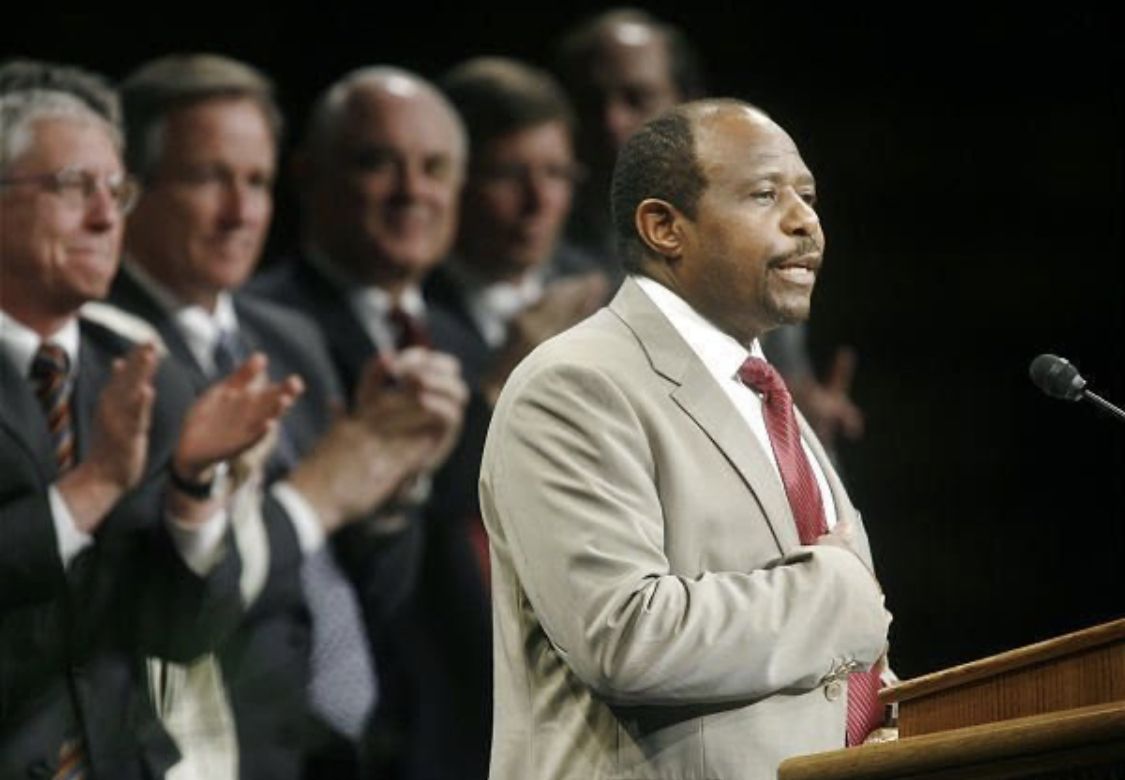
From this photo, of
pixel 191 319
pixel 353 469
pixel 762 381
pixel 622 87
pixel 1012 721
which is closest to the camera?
pixel 1012 721

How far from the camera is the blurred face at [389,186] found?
14.8ft

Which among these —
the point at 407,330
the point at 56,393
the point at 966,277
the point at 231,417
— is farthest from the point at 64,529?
the point at 966,277

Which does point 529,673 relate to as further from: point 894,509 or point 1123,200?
point 1123,200

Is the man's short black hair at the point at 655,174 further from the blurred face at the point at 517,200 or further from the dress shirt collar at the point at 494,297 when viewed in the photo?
the blurred face at the point at 517,200

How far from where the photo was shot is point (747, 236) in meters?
2.43

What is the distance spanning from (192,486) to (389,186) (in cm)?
93

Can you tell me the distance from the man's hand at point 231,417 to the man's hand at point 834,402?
52.4 inches

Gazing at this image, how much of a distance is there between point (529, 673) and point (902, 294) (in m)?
3.00

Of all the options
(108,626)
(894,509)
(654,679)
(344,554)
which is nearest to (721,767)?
(654,679)

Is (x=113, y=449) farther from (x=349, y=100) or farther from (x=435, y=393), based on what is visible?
(x=349, y=100)

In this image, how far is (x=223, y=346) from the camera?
420 centimetres

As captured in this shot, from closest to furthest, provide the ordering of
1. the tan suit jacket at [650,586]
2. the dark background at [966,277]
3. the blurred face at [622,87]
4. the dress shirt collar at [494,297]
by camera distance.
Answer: the tan suit jacket at [650,586], the dress shirt collar at [494,297], the blurred face at [622,87], the dark background at [966,277]

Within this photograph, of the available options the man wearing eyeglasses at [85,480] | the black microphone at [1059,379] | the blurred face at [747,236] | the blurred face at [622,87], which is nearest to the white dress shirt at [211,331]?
the man wearing eyeglasses at [85,480]

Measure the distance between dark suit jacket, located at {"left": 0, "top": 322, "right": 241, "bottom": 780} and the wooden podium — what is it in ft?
6.29
